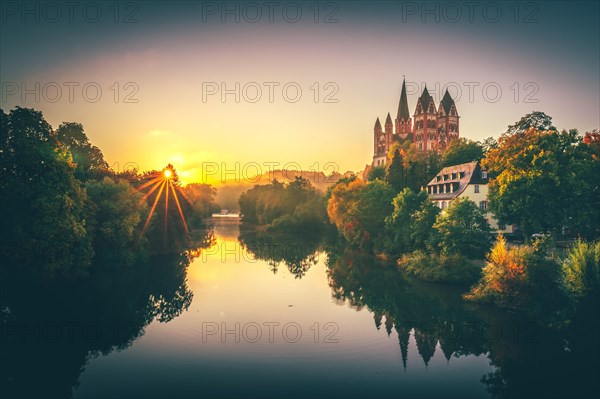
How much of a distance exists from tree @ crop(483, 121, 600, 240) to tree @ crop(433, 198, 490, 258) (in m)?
3.56

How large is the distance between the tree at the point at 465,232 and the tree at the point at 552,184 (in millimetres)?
3555

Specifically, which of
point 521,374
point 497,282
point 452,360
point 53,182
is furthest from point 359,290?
point 53,182

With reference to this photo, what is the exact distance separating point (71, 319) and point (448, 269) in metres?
33.2

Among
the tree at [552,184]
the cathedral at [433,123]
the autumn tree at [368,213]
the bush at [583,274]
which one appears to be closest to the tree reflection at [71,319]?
the bush at [583,274]

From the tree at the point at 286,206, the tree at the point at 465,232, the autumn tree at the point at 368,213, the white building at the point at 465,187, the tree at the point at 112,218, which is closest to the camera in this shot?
the tree at the point at 465,232

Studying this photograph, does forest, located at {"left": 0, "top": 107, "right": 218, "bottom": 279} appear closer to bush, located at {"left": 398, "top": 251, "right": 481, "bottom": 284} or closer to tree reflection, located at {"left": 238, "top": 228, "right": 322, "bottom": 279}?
tree reflection, located at {"left": 238, "top": 228, "right": 322, "bottom": 279}

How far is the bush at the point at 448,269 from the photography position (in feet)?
132

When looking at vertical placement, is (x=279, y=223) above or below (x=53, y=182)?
below

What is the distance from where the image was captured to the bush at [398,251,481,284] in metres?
40.4

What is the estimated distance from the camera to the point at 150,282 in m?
43.0

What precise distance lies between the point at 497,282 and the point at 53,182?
38028mm

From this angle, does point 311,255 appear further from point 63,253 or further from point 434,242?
point 63,253

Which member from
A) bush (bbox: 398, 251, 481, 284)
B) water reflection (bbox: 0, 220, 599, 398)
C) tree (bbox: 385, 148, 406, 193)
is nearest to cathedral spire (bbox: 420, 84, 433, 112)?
tree (bbox: 385, 148, 406, 193)

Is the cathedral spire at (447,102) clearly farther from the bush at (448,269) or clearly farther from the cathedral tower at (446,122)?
the bush at (448,269)
